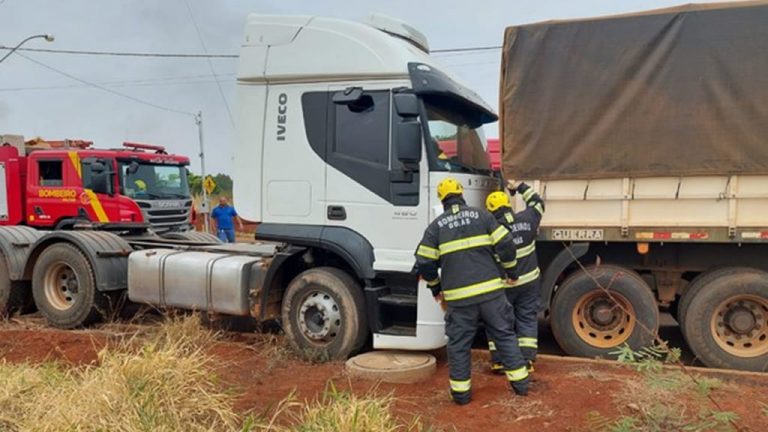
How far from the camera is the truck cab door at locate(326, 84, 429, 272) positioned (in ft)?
17.1

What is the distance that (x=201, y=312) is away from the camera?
6.63 meters

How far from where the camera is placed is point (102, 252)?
23.1 feet

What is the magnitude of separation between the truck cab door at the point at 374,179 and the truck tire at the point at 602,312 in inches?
58.7

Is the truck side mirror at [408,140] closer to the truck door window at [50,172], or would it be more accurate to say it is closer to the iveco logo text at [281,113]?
the iveco logo text at [281,113]

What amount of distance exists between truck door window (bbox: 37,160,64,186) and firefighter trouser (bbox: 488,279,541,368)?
22.9 feet

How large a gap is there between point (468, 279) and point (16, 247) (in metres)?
6.10

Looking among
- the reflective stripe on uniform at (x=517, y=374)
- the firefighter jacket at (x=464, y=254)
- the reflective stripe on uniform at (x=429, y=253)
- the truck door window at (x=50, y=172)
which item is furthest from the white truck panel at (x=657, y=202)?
the truck door window at (x=50, y=172)

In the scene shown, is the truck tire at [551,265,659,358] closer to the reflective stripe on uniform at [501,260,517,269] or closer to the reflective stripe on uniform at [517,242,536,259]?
the reflective stripe on uniform at [517,242,536,259]

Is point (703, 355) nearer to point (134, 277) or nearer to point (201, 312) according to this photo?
point (201, 312)

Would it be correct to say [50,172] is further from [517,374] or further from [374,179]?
[517,374]

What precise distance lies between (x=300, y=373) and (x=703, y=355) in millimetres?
3436

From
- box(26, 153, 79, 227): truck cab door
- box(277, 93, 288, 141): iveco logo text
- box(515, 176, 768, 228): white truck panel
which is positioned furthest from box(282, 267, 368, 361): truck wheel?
box(26, 153, 79, 227): truck cab door

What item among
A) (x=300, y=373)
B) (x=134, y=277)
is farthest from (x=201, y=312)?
(x=300, y=373)

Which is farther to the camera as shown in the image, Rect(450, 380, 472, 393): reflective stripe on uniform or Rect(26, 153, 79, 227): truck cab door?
Rect(26, 153, 79, 227): truck cab door
